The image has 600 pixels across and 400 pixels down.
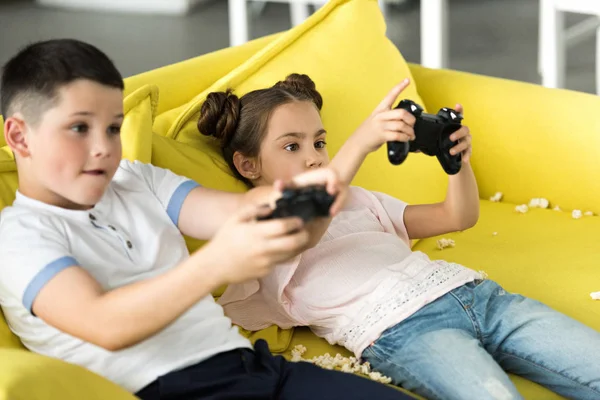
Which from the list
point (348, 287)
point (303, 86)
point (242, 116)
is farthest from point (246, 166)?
point (348, 287)

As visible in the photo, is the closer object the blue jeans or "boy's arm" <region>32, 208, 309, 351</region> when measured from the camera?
"boy's arm" <region>32, 208, 309, 351</region>

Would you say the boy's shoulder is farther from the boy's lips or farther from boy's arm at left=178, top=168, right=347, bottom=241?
boy's arm at left=178, top=168, right=347, bottom=241

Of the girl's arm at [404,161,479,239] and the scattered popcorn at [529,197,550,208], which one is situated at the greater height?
the girl's arm at [404,161,479,239]

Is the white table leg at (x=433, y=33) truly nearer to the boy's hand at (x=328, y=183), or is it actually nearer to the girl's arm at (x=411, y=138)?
the girl's arm at (x=411, y=138)

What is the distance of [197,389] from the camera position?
48.4 inches

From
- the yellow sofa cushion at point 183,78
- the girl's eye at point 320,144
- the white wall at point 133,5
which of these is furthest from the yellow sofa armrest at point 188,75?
the white wall at point 133,5

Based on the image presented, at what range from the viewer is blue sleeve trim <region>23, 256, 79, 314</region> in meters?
1.17

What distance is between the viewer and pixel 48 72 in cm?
124

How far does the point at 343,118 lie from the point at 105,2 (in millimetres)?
3502

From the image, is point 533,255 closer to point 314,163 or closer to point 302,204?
point 314,163

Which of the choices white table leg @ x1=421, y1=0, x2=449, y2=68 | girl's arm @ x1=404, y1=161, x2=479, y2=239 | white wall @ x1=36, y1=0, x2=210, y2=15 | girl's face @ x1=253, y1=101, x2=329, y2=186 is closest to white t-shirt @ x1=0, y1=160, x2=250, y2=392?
girl's face @ x1=253, y1=101, x2=329, y2=186

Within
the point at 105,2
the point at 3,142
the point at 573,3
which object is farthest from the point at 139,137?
the point at 105,2

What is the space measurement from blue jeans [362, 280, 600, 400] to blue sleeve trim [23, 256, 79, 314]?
1.72 ft

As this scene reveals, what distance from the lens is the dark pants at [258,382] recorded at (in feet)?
4.03
